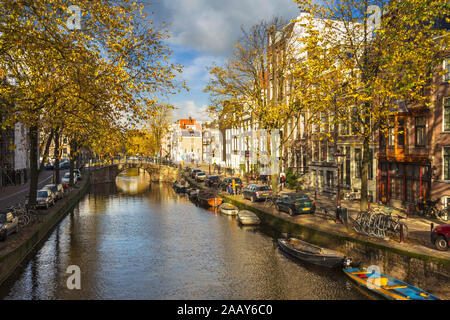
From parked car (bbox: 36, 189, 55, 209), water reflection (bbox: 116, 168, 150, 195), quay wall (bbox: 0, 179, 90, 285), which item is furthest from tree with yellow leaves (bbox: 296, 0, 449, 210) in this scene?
water reflection (bbox: 116, 168, 150, 195)

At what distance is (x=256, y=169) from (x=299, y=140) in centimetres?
1081

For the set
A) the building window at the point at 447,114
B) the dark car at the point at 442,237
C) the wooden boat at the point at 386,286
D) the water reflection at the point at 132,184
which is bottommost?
the water reflection at the point at 132,184

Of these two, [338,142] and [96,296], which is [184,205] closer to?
[338,142]

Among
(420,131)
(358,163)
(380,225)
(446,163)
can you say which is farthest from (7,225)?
(358,163)

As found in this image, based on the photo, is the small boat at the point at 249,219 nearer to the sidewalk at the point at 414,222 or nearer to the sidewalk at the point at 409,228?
the sidewalk at the point at 409,228

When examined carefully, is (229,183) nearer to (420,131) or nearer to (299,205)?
(299,205)

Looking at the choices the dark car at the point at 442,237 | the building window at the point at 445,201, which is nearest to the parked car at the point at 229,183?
the building window at the point at 445,201

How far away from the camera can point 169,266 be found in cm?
2020

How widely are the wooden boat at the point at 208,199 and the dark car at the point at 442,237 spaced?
2697 cm

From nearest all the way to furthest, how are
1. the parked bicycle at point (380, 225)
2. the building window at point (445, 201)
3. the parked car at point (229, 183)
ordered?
the parked bicycle at point (380, 225)
the building window at point (445, 201)
the parked car at point (229, 183)

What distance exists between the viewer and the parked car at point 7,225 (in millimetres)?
20172

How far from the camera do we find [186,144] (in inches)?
4818

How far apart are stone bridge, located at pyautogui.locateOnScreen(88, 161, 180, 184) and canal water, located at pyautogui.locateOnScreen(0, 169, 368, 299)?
4350cm
